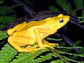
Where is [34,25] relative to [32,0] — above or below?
below

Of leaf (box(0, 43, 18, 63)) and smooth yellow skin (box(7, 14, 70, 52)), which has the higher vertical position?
smooth yellow skin (box(7, 14, 70, 52))

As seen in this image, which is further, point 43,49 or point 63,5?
point 63,5

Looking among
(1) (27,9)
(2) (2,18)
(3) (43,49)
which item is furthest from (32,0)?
(3) (43,49)

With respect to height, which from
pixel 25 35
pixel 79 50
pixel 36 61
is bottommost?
pixel 79 50

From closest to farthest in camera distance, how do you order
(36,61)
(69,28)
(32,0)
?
(36,61) → (69,28) → (32,0)

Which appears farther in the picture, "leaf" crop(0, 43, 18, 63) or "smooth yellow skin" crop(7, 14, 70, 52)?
"smooth yellow skin" crop(7, 14, 70, 52)

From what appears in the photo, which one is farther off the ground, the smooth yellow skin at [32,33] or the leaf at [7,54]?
the smooth yellow skin at [32,33]

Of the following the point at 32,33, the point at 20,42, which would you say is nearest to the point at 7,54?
the point at 20,42

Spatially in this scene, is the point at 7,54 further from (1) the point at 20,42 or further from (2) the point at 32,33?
(2) the point at 32,33

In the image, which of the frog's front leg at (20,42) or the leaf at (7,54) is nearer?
the leaf at (7,54)

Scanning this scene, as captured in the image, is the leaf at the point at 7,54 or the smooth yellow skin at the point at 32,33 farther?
the smooth yellow skin at the point at 32,33

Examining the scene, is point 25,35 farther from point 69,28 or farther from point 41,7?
point 41,7
